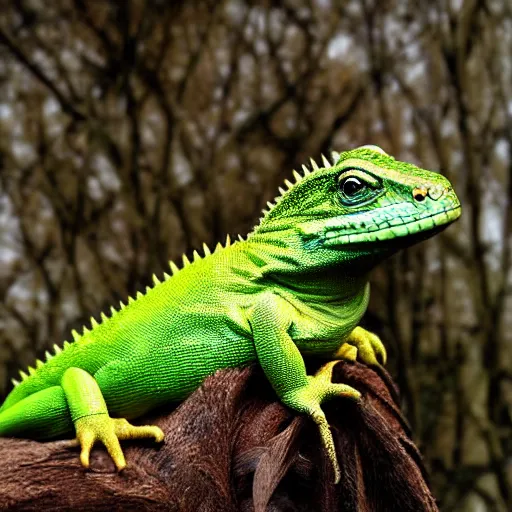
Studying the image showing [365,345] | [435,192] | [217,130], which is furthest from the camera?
[217,130]

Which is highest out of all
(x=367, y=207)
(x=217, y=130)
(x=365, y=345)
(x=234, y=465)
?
(x=217, y=130)

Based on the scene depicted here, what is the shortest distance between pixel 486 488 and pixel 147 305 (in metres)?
2.56

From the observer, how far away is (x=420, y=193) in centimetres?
180

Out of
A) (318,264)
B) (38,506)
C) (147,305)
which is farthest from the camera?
(147,305)

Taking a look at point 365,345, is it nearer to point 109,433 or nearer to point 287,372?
point 287,372

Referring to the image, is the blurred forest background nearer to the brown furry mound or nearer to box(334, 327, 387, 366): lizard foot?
box(334, 327, 387, 366): lizard foot

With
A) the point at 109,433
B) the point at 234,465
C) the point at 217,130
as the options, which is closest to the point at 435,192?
the point at 234,465

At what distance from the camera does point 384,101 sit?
3.62m

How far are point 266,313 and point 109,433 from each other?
541mm

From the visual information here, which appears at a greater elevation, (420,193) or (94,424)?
(420,193)

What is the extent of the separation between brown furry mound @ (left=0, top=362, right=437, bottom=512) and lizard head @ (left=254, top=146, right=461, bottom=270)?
1.45 ft

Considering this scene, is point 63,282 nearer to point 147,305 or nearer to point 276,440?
point 147,305

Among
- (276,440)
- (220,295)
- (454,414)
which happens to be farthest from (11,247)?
(454,414)

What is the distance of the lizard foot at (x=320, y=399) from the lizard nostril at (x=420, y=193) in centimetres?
57
